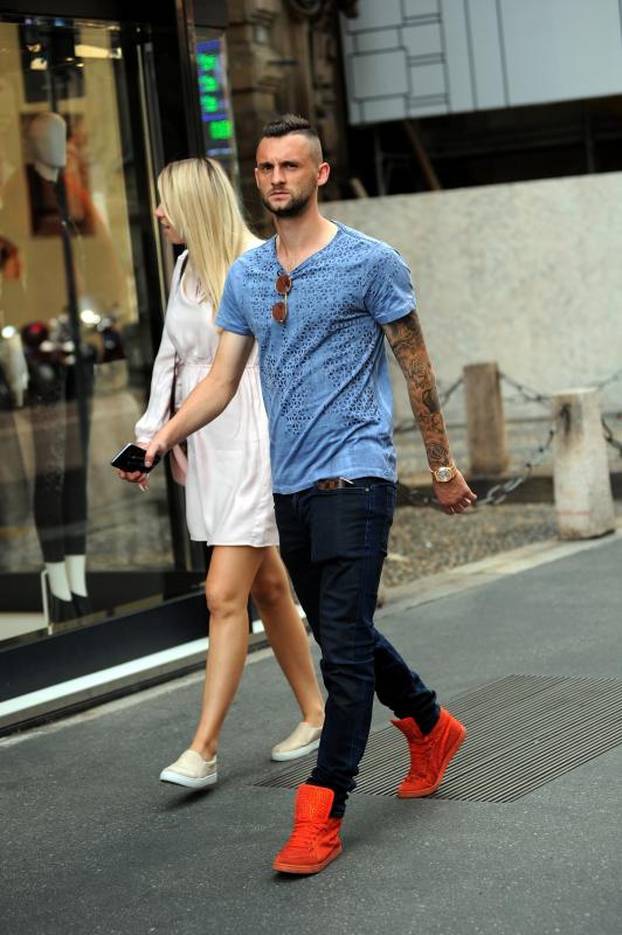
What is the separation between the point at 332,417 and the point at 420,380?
28 cm

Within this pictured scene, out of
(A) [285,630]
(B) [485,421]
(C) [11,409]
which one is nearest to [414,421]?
(B) [485,421]

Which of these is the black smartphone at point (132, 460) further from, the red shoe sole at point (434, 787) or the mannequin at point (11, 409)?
the mannequin at point (11, 409)

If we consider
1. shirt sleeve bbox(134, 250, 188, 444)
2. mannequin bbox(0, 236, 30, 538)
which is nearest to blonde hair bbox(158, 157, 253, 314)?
shirt sleeve bbox(134, 250, 188, 444)

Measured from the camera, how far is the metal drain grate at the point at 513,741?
4.96 meters

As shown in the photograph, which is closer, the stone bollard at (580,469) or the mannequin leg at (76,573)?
the mannequin leg at (76,573)

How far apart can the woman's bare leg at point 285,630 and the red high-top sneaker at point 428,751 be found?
2.39ft

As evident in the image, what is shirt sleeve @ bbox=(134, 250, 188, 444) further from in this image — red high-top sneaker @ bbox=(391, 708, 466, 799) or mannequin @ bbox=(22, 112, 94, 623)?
mannequin @ bbox=(22, 112, 94, 623)

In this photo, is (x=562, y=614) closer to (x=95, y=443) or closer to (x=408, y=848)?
(x=95, y=443)

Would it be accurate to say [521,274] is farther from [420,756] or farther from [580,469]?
[420,756]

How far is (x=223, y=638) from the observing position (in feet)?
16.8

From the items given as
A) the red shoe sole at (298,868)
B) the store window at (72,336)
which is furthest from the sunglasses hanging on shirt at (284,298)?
Answer: the store window at (72,336)

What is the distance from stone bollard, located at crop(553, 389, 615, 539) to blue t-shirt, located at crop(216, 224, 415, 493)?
561 centimetres

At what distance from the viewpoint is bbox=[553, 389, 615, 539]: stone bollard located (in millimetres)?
9883

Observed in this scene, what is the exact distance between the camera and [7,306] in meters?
7.98
